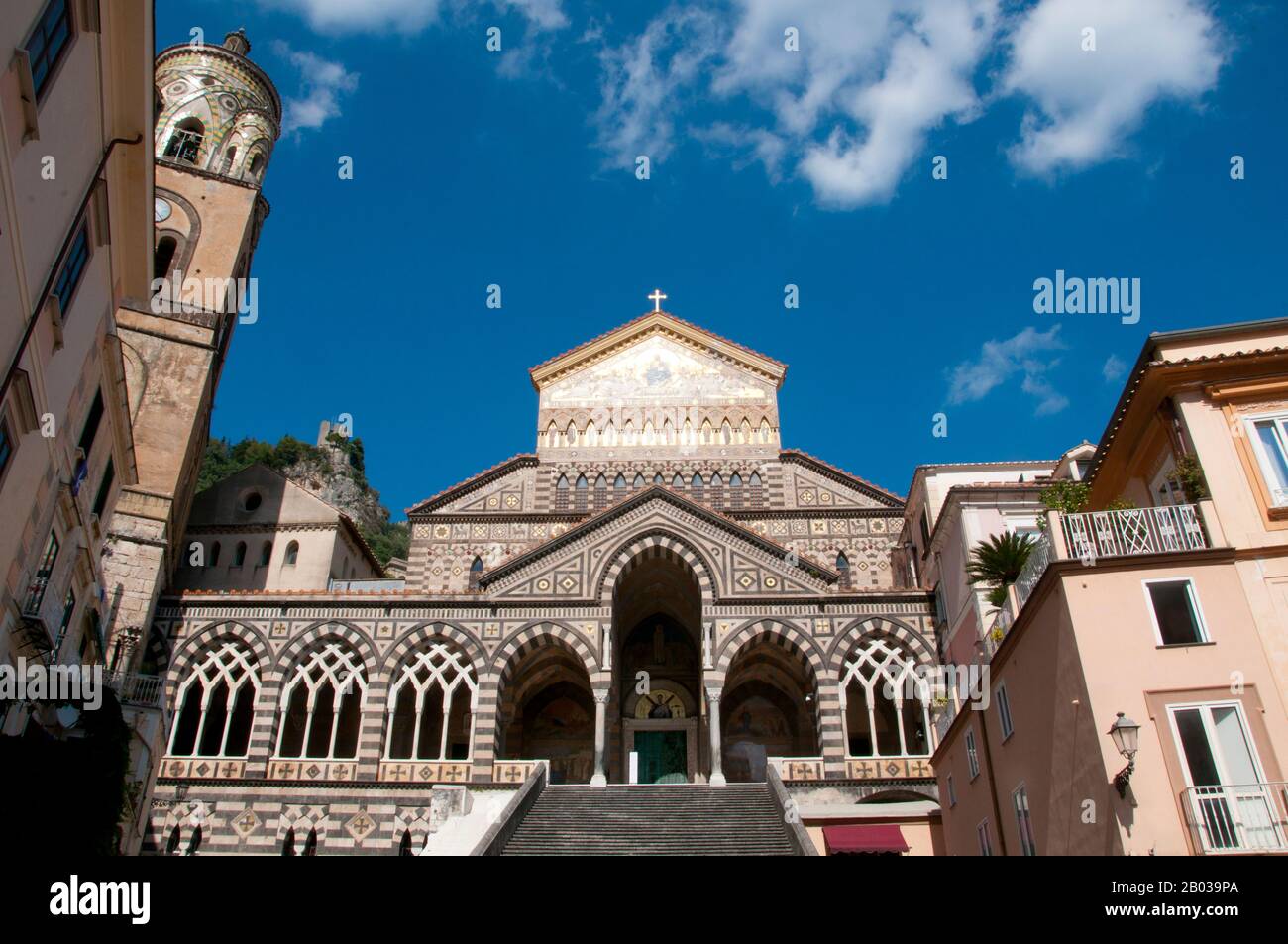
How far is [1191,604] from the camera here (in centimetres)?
1562

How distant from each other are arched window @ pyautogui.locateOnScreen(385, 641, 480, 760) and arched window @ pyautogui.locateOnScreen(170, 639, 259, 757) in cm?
449

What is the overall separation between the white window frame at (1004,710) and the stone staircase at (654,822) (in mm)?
5153

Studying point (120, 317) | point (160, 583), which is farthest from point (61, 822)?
point (120, 317)

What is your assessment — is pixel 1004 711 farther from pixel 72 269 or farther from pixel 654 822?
pixel 72 269

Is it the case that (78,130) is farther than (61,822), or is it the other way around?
(61,822)

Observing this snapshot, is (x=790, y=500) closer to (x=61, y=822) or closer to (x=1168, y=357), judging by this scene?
(x=1168, y=357)

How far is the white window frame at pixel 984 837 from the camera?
1948 cm

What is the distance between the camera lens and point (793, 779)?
28312mm

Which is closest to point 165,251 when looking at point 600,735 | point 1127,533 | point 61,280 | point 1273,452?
point 61,280

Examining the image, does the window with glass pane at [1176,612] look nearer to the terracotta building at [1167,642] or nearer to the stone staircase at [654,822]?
the terracotta building at [1167,642]

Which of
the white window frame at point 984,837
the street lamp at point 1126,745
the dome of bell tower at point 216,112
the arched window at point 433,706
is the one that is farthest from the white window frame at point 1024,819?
the dome of bell tower at point 216,112

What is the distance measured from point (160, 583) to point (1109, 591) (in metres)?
27.4

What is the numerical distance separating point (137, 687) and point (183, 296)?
50.6 ft
